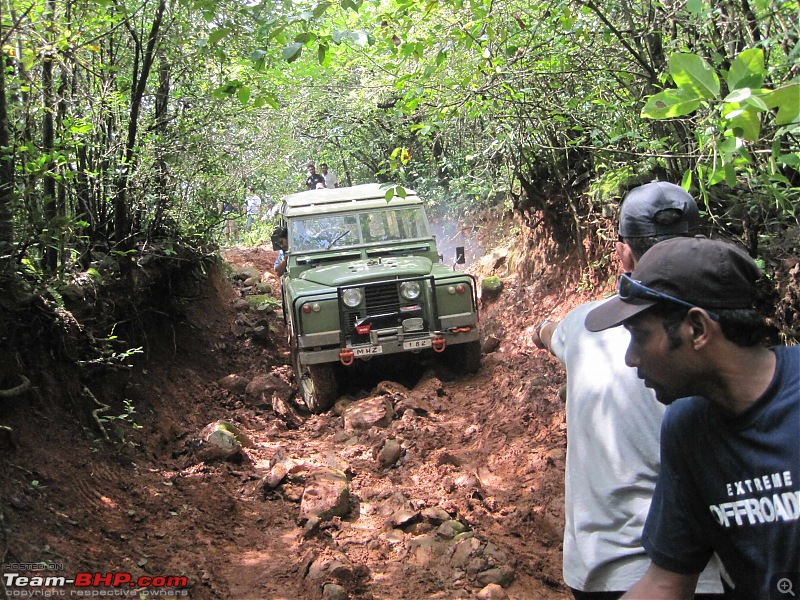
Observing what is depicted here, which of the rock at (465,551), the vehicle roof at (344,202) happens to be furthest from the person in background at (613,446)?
the vehicle roof at (344,202)

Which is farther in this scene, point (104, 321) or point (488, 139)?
point (488, 139)

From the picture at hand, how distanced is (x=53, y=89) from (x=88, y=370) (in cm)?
183

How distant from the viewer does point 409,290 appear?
21.5 feet

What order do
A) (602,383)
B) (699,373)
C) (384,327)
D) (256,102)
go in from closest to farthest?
(699,373) → (602,383) → (256,102) → (384,327)

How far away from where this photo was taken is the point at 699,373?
3.99ft

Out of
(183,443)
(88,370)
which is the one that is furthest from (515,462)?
(88,370)

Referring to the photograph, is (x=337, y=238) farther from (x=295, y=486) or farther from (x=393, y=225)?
(x=295, y=486)

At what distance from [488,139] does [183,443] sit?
5.08 meters

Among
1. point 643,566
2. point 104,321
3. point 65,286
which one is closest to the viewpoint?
point 643,566

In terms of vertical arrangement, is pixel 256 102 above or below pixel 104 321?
above

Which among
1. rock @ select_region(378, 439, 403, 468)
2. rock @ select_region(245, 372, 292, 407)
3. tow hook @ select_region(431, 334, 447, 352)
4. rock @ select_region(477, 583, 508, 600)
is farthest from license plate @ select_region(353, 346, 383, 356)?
rock @ select_region(477, 583, 508, 600)

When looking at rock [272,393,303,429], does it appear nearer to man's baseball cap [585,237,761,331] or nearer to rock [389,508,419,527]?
rock [389,508,419,527]

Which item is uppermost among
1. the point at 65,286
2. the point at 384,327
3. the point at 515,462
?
the point at 65,286

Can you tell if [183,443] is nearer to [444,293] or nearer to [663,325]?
[444,293]
